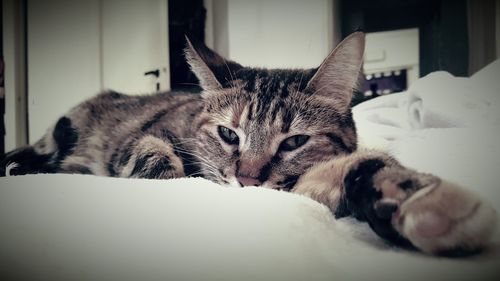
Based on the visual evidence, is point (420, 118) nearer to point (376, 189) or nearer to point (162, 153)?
point (376, 189)

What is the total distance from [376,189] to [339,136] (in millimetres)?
242

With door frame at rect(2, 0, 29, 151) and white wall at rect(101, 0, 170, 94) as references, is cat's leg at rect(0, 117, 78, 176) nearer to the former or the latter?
door frame at rect(2, 0, 29, 151)

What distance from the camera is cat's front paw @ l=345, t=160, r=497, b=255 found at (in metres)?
0.33

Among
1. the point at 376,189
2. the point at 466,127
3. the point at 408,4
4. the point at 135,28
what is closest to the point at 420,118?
the point at 466,127

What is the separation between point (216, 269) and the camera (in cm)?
37

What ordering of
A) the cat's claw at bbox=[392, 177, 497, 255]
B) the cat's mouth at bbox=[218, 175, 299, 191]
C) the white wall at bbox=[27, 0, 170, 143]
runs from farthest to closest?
the white wall at bbox=[27, 0, 170, 143] < the cat's mouth at bbox=[218, 175, 299, 191] < the cat's claw at bbox=[392, 177, 497, 255]

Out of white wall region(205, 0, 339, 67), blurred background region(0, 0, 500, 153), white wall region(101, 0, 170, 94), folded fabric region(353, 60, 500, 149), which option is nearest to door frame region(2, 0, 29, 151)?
blurred background region(0, 0, 500, 153)

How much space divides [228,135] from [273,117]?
10 cm

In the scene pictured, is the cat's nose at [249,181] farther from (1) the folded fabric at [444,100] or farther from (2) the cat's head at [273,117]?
(1) the folded fabric at [444,100]

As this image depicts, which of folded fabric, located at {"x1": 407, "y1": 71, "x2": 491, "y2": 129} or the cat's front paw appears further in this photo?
folded fabric, located at {"x1": 407, "y1": 71, "x2": 491, "y2": 129}

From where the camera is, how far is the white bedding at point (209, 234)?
14.2 inches

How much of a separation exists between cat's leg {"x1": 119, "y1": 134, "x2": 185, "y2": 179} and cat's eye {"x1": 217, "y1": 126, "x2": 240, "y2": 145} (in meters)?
0.09

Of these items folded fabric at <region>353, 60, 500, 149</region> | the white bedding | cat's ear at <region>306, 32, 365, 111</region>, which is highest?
cat's ear at <region>306, 32, 365, 111</region>

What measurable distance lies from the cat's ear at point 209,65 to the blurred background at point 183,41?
3cm
